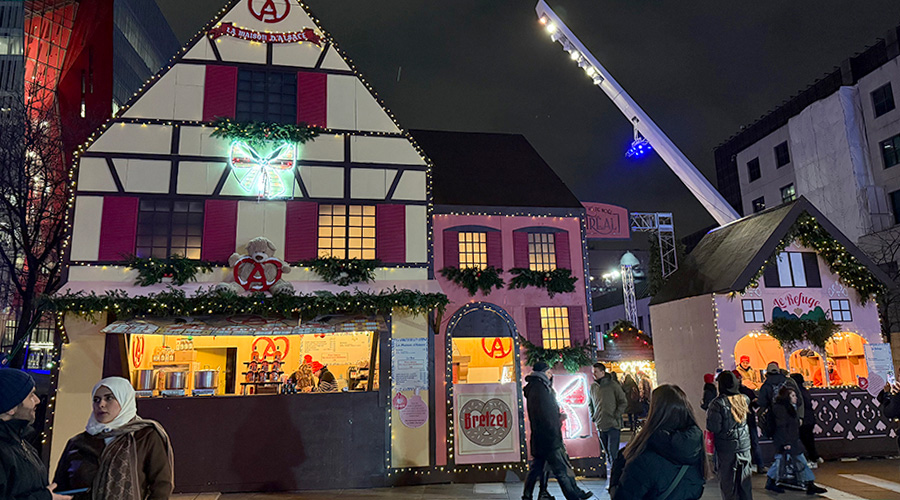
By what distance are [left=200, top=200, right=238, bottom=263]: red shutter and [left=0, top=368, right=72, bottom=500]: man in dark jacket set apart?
787 centimetres

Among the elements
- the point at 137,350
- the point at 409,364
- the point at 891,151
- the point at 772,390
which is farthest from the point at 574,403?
the point at 891,151

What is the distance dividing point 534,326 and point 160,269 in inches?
304

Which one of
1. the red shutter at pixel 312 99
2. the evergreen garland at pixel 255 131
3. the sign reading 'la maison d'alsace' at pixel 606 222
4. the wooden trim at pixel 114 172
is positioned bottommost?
the sign reading 'la maison d'alsace' at pixel 606 222

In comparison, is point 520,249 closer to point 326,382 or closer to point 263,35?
point 326,382

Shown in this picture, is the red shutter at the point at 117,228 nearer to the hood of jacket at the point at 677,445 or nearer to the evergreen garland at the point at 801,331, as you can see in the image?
the hood of jacket at the point at 677,445

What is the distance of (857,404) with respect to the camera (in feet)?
40.2

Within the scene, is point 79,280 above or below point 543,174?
below

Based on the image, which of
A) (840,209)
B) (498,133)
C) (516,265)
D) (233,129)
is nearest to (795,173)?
(840,209)

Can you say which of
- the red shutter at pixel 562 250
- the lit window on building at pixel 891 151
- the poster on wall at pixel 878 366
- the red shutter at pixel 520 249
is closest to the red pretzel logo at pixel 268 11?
the red shutter at pixel 520 249

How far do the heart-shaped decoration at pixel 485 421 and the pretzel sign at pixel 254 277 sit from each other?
4.65m

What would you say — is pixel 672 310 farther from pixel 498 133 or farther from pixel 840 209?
pixel 840 209

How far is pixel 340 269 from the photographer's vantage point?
11.5 m

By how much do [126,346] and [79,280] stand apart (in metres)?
1.59

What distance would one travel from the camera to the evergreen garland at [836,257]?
522 inches
